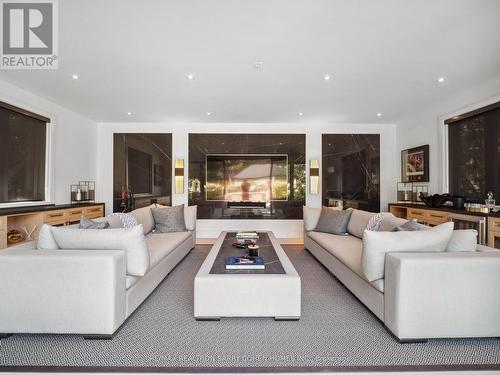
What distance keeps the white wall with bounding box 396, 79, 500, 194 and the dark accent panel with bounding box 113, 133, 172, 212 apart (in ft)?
17.0

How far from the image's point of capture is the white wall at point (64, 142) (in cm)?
379

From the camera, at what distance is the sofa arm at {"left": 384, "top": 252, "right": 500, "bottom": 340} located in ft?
5.69

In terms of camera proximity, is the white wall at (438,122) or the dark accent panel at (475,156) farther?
the white wall at (438,122)

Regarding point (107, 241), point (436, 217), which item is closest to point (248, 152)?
point (436, 217)

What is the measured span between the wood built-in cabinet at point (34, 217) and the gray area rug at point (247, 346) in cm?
186

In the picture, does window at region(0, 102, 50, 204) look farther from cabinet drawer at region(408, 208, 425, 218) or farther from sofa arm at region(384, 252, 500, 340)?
cabinet drawer at region(408, 208, 425, 218)

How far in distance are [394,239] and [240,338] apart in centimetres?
142

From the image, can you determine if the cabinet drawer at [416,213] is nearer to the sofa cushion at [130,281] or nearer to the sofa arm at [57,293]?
the sofa cushion at [130,281]

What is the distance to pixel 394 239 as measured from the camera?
193 cm

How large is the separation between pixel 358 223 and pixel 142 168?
15.2 ft

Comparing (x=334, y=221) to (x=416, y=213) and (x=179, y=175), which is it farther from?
(x=179, y=175)

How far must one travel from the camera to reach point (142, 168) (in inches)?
221

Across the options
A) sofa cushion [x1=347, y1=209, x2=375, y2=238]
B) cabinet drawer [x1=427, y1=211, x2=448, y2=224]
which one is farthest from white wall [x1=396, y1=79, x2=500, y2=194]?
sofa cushion [x1=347, y1=209, x2=375, y2=238]
